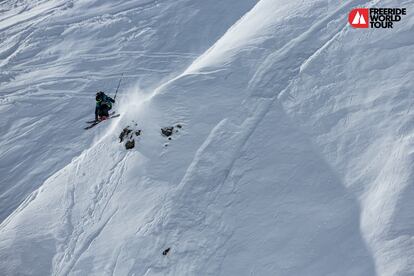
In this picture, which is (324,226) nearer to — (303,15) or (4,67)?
(303,15)

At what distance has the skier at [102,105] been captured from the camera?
15945mm

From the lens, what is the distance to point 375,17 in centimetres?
1389

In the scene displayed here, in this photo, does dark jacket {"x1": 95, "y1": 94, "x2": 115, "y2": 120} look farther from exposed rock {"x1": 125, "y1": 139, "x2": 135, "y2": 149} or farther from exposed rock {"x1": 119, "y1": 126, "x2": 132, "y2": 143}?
exposed rock {"x1": 125, "y1": 139, "x2": 135, "y2": 149}

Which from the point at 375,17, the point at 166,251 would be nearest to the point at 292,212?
the point at 166,251

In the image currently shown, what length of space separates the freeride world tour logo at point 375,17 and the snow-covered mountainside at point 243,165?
30 cm

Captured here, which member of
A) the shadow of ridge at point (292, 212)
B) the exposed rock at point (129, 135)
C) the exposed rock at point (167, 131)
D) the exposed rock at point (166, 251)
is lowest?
the exposed rock at point (166, 251)

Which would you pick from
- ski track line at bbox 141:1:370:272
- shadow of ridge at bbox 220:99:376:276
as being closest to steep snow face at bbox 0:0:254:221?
ski track line at bbox 141:1:370:272

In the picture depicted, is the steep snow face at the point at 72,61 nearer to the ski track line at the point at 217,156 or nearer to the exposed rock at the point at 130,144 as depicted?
the exposed rock at the point at 130,144

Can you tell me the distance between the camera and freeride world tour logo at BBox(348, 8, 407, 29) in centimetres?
1347

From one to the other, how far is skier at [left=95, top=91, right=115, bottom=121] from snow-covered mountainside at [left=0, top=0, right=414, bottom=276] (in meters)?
0.41

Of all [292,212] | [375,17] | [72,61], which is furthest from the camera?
[72,61]

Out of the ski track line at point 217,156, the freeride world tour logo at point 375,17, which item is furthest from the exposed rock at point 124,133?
the freeride world tour logo at point 375,17

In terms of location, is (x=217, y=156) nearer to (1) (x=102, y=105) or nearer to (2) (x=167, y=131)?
(2) (x=167, y=131)

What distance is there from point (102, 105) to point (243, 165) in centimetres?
715
